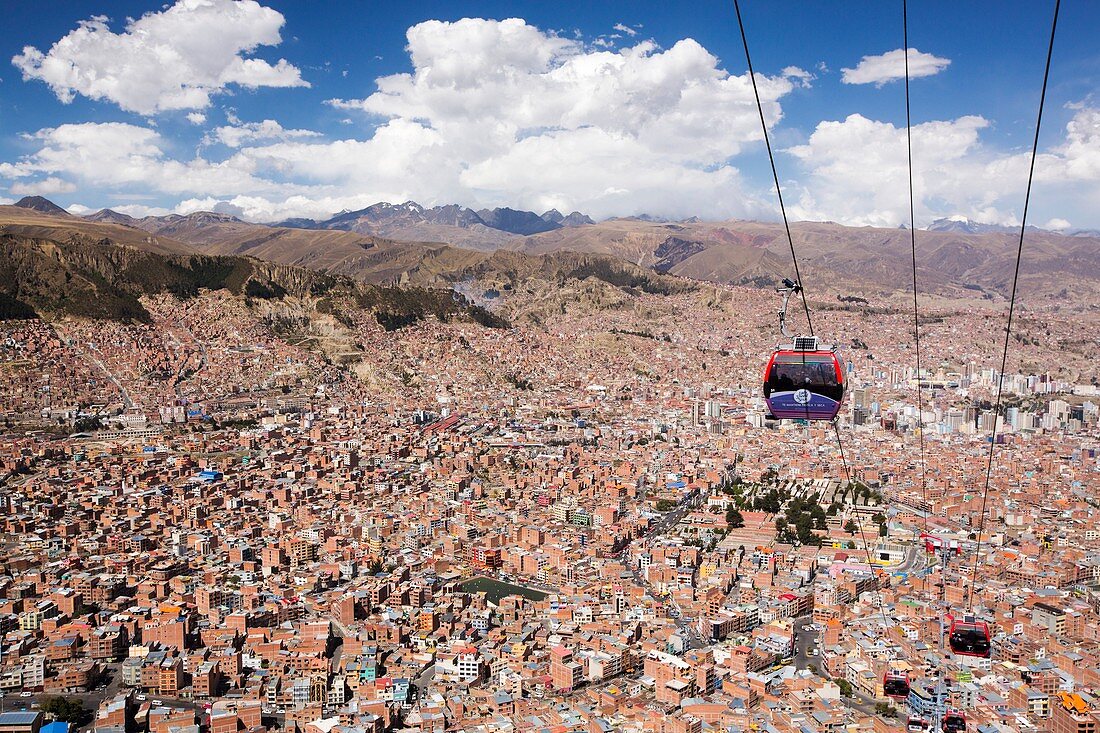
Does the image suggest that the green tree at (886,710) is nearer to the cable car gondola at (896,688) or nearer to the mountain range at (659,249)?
the cable car gondola at (896,688)

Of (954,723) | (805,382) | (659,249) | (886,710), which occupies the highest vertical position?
(659,249)

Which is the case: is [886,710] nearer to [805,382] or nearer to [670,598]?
[670,598]

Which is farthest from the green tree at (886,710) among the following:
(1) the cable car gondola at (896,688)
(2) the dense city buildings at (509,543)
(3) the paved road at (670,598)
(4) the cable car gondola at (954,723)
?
(3) the paved road at (670,598)

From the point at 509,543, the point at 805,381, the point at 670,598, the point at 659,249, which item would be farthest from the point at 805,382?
the point at 659,249

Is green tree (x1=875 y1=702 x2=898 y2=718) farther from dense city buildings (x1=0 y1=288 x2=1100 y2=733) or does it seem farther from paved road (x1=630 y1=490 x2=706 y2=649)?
paved road (x1=630 y1=490 x2=706 y2=649)

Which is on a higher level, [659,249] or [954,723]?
[659,249]

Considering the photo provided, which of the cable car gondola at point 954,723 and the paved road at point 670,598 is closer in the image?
the cable car gondola at point 954,723

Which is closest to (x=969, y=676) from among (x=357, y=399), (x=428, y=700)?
(x=428, y=700)
